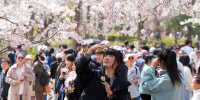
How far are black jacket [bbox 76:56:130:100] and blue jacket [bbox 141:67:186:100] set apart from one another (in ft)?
2.34

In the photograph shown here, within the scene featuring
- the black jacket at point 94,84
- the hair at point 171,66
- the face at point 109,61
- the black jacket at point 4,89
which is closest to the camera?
the black jacket at point 94,84

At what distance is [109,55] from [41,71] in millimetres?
3948

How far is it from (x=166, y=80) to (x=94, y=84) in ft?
3.98

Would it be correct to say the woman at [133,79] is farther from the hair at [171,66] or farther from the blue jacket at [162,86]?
the hair at [171,66]

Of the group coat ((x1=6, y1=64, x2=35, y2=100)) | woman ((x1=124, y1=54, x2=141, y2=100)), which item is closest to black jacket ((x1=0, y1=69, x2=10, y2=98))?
coat ((x1=6, y1=64, x2=35, y2=100))

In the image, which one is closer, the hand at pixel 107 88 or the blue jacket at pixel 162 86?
the hand at pixel 107 88

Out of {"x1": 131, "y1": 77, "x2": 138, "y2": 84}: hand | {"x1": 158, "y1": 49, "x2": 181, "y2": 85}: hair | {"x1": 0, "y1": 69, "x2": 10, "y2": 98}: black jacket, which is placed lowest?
{"x1": 0, "y1": 69, "x2": 10, "y2": 98}: black jacket

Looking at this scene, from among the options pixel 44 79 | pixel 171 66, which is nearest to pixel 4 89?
pixel 44 79

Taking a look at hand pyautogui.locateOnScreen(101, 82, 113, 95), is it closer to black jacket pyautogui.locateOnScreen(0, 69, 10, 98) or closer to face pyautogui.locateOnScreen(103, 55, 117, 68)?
face pyautogui.locateOnScreen(103, 55, 117, 68)

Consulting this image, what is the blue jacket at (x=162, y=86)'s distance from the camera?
4.39m

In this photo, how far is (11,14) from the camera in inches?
349

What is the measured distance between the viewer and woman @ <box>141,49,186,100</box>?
4.36m

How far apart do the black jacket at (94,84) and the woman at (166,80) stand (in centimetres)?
72

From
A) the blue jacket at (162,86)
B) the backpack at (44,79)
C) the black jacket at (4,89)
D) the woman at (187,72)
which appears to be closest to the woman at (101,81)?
the blue jacket at (162,86)
